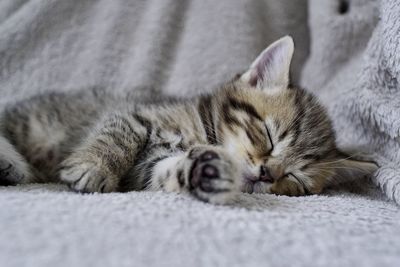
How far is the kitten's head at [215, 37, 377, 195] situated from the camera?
1002mm

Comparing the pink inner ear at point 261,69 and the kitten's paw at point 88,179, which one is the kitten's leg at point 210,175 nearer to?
the kitten's paw at point 88,179

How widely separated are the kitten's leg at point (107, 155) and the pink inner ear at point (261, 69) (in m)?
0.33

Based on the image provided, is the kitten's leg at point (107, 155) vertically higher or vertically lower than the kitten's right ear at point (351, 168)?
higher

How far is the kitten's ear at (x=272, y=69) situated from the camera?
3.83ft

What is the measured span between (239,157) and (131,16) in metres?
0.96

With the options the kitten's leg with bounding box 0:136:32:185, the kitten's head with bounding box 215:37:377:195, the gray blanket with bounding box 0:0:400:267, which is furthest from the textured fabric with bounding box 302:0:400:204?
the kitten's leg with bounding box 0:136:32:185

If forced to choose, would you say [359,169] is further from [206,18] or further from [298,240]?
[206,18]

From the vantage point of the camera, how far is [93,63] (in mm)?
1630

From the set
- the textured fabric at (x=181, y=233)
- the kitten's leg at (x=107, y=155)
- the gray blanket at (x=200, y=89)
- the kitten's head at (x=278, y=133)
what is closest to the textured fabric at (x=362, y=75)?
the gray blanket at (x=200, y=89)

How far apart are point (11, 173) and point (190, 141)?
0.44 metres

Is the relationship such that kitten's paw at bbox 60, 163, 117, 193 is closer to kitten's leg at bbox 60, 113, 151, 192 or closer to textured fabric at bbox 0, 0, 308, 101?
kitten's leg at bbox 60, 113, 151, 192

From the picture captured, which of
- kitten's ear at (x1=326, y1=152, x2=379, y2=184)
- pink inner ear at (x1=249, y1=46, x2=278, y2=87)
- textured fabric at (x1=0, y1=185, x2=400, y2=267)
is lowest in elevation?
kitten's ear at (x1=326, y1=152, x2=379, y2=184)

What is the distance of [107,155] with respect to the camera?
38.3 inches

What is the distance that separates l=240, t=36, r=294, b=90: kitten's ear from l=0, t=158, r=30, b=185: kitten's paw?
0.64m
